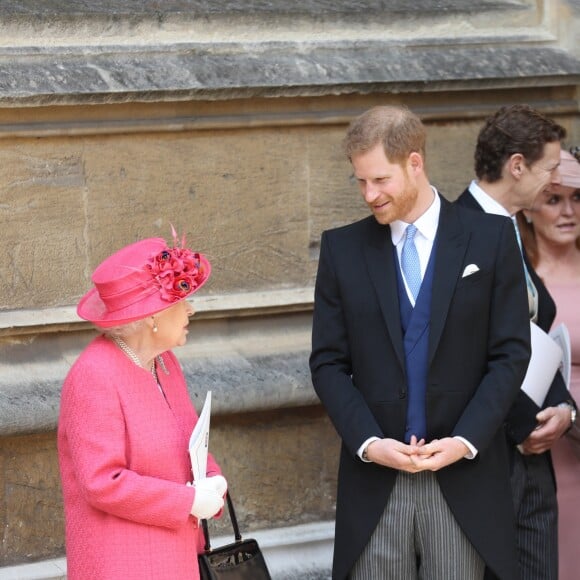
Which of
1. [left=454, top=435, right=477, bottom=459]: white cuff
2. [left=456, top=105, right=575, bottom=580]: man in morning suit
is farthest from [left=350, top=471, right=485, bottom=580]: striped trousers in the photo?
[left=456, top=105, right=575, bottom=580]: man in morning suit

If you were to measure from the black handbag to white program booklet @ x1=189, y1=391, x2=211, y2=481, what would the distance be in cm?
15

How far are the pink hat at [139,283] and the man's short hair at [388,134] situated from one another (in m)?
0.59

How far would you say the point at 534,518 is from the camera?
4.38 m

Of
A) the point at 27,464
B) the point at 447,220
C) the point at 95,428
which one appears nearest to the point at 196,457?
the point at 95,428

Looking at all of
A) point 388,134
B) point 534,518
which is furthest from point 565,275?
point 388,134

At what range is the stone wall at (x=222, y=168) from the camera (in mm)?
4691

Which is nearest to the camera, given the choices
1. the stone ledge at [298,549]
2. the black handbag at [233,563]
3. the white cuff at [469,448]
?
the black handbag at [233,563]

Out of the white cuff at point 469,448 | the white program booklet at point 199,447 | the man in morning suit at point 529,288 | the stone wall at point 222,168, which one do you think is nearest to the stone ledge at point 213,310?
the stone wall at point 222,168

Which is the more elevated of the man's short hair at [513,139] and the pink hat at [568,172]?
the man's short hair at [513,139]

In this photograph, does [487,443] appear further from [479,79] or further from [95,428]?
[479,79]

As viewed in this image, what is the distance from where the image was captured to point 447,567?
376 cm

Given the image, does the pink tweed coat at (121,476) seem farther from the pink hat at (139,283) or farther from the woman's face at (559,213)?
the woman's face at (559,213)

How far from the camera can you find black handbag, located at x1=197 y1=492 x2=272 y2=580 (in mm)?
3597

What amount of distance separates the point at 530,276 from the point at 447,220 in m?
0.73
